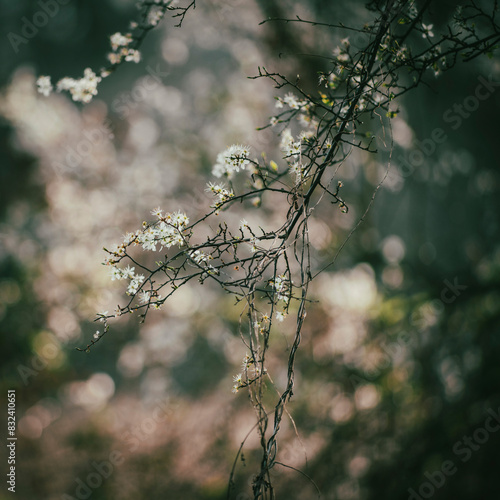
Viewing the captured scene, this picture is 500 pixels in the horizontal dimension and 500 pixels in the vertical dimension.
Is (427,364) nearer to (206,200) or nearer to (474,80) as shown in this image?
(474,80)

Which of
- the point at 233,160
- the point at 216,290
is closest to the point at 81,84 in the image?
the point at 233,160

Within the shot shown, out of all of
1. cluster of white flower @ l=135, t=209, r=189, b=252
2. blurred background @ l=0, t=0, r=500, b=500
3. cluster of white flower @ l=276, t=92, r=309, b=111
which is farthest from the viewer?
blurred background @ l=0, t=0, r=500, b=500

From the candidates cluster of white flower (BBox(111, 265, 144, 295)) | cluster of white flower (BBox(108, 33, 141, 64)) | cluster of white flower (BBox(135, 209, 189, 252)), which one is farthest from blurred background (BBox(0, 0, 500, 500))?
cluster of white flower (BBox(111, 265, 144, 295))

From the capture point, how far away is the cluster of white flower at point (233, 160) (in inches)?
60.5

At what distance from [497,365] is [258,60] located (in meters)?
6.65

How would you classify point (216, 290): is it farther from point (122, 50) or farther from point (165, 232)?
point (165, 232)

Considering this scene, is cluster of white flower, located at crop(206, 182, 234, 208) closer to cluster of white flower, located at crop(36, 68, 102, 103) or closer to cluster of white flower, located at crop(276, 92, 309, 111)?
cluster of white flower, located at crop(276, 92, 309, 111)

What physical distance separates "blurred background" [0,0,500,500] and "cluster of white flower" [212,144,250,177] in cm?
415

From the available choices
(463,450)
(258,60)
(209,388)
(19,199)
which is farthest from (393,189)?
(19,199)

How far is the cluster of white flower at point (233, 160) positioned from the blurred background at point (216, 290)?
415cm

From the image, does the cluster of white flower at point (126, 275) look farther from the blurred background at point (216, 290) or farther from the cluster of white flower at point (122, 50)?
the blurred background at point (216, 290)

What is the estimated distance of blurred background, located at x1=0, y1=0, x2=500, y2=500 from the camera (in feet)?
16.9

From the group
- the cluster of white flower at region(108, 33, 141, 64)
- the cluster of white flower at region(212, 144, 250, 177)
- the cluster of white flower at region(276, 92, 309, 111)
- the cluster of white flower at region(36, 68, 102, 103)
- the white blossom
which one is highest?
the cluster of white flower at region(108, 33, 141, 64)

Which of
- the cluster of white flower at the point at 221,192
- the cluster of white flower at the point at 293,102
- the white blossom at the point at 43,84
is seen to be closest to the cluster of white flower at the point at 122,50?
the white blossom at the point at 43,84
